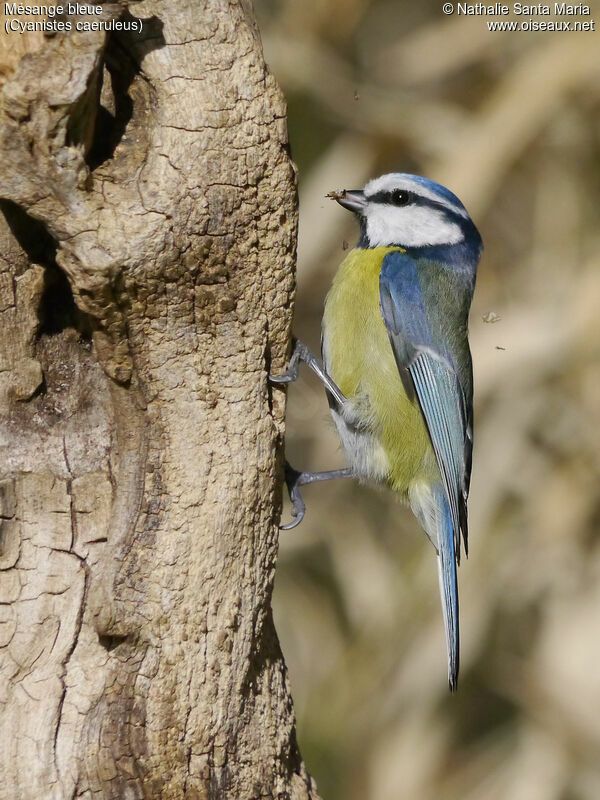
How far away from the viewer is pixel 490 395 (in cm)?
439

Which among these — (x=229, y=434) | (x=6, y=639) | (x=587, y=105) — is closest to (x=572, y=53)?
(x=587, y=105)

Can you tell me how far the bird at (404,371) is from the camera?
2.86 meters

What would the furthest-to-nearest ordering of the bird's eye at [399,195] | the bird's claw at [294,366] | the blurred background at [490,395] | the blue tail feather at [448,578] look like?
1. the blurred background at [490,395]
2. the bird's eye at [399,195]
3. the blue tail feather at [448,578]
4. the bird's claw at [294,366]

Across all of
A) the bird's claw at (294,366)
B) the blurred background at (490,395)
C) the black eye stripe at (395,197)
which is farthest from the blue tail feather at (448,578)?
the blurred background at (490,395)

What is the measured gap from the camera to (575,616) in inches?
172

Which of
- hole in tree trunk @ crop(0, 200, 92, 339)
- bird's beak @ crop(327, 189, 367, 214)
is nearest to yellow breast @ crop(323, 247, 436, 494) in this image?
bird's beak @ crop(327, 189, 367, 214)

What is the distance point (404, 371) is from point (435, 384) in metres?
0.11

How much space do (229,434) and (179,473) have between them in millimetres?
145

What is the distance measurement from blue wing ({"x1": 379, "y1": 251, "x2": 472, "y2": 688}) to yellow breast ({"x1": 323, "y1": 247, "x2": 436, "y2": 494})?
0.11 feet

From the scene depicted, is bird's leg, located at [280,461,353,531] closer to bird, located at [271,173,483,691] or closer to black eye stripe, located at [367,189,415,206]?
bird, located at [271,173,483,691]

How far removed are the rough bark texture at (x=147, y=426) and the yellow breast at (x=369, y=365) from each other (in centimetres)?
69

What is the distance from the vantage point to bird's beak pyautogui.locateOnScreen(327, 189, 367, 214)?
3.06 meters

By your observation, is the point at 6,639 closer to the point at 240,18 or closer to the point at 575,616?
the point at 240,18

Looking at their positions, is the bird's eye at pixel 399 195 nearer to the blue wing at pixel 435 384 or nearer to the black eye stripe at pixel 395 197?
the black eye stripe at pixel 395 197
